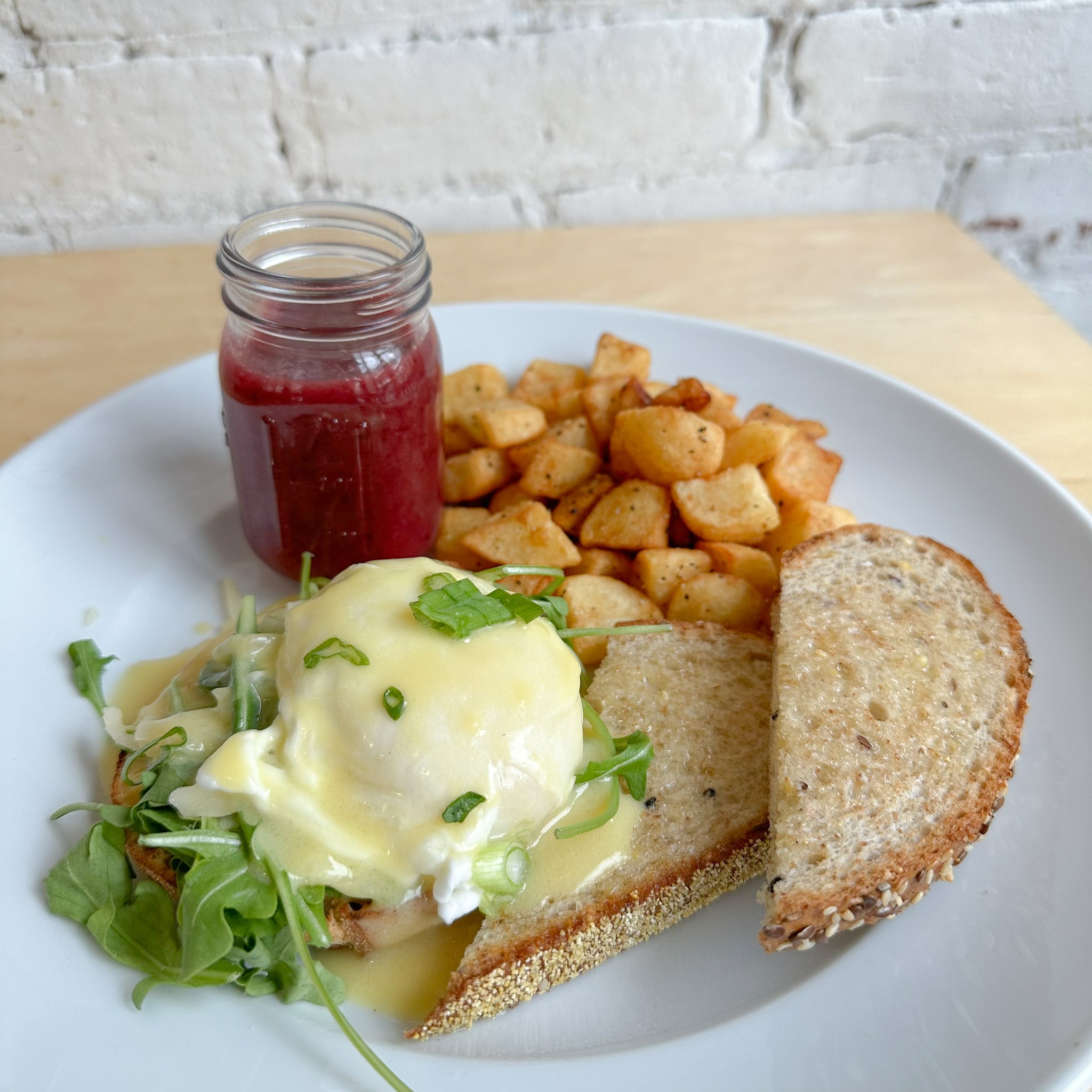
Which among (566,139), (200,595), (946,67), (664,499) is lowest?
(200,595)

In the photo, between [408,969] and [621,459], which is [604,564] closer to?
[621,459]

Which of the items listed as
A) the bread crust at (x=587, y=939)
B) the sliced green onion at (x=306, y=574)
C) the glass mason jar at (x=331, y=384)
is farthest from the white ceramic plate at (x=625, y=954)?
the glass mason jar at (x=331, y=384)

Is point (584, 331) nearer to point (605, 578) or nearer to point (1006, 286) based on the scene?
point (605, 578)

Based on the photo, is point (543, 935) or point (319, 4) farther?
point (319, 4)

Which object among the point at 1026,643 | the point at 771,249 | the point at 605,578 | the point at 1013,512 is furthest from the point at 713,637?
the point at 771,249

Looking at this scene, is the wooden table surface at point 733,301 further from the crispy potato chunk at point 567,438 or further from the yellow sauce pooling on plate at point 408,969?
the yellow sauce pooling on plate at point 408,969

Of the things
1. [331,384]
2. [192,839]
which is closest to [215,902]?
[192,839]
